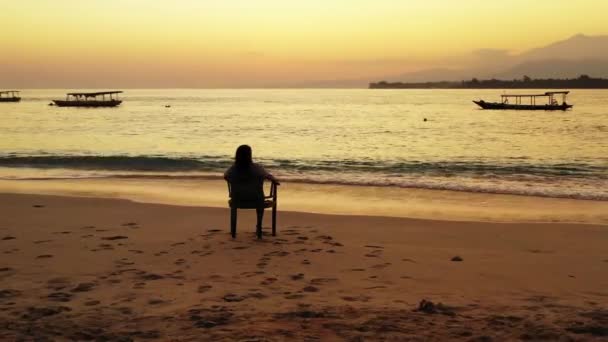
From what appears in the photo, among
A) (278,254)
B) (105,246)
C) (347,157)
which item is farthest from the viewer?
(347,157)

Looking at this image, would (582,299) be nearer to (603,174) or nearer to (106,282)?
(106,282)

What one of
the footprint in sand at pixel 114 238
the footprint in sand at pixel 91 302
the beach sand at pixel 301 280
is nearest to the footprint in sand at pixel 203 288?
the beach sand at pixel 301 280

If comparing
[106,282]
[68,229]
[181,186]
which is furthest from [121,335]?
[181,186]

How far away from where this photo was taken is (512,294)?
5172mm

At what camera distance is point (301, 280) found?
5523mm

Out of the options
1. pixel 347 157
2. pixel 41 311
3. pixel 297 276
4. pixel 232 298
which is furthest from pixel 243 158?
pixel 347 157

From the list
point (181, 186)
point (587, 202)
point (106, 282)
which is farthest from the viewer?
point (181, 186)

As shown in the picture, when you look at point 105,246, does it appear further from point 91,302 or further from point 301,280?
point 301,280

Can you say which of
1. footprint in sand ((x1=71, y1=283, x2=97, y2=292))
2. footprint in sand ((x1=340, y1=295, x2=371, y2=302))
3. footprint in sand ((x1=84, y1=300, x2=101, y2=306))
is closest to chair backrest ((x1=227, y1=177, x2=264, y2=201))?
Answer: footprint in sand ((x1=71, y1=283, x2=97, y2=292))

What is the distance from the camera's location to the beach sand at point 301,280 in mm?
4188

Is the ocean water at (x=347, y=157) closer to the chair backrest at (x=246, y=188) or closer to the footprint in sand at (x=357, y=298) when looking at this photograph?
the chair backrest at (x=246, y=188)

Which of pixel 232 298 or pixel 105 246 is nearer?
pixel 232 298

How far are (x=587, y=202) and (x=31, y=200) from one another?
12042 mm

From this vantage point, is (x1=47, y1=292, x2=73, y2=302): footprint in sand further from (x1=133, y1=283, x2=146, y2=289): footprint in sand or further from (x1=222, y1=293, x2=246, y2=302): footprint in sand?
Result: (x1=222, y1=293, x2=246, y2=302): footprint in sand
